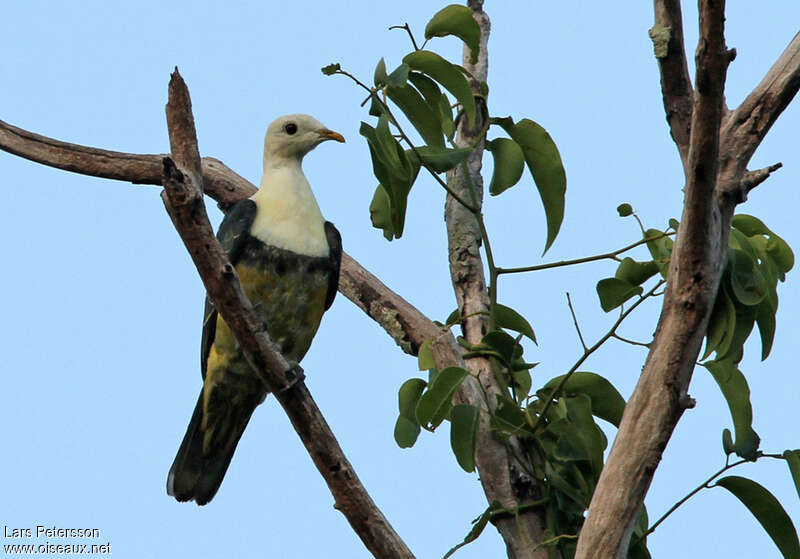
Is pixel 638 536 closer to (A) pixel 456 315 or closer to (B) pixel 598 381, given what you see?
(B) pixel 598 381

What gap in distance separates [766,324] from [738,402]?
11.2 inches

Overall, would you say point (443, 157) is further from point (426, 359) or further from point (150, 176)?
point (150, 176)

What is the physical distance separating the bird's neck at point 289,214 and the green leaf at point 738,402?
196 centimetres

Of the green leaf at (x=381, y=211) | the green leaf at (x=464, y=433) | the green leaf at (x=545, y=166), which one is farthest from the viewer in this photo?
the green leaf at (x=381, y=211)

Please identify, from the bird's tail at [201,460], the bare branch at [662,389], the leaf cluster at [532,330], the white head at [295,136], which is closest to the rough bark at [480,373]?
the leaf cluster at [532,330]

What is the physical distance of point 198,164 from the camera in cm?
318

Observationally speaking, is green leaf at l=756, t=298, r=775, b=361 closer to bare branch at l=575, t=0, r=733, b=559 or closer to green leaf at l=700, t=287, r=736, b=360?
green leaf at l=700, t=287, r=736, b=360

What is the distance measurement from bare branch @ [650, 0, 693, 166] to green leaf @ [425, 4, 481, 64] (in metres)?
0.59

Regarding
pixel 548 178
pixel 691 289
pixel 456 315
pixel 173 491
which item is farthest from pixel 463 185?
pixel 173 491

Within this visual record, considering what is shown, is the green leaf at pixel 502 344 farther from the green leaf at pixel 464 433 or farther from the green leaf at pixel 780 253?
the green leaf at pixel 780 253

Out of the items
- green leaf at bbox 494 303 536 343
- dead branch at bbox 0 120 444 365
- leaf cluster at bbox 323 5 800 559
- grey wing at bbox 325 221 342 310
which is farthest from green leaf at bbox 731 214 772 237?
grey wing at bbox 325 221 342 310

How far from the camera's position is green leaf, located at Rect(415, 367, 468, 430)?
3455mm

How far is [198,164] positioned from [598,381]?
1.62 meters

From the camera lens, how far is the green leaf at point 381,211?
4.16m
